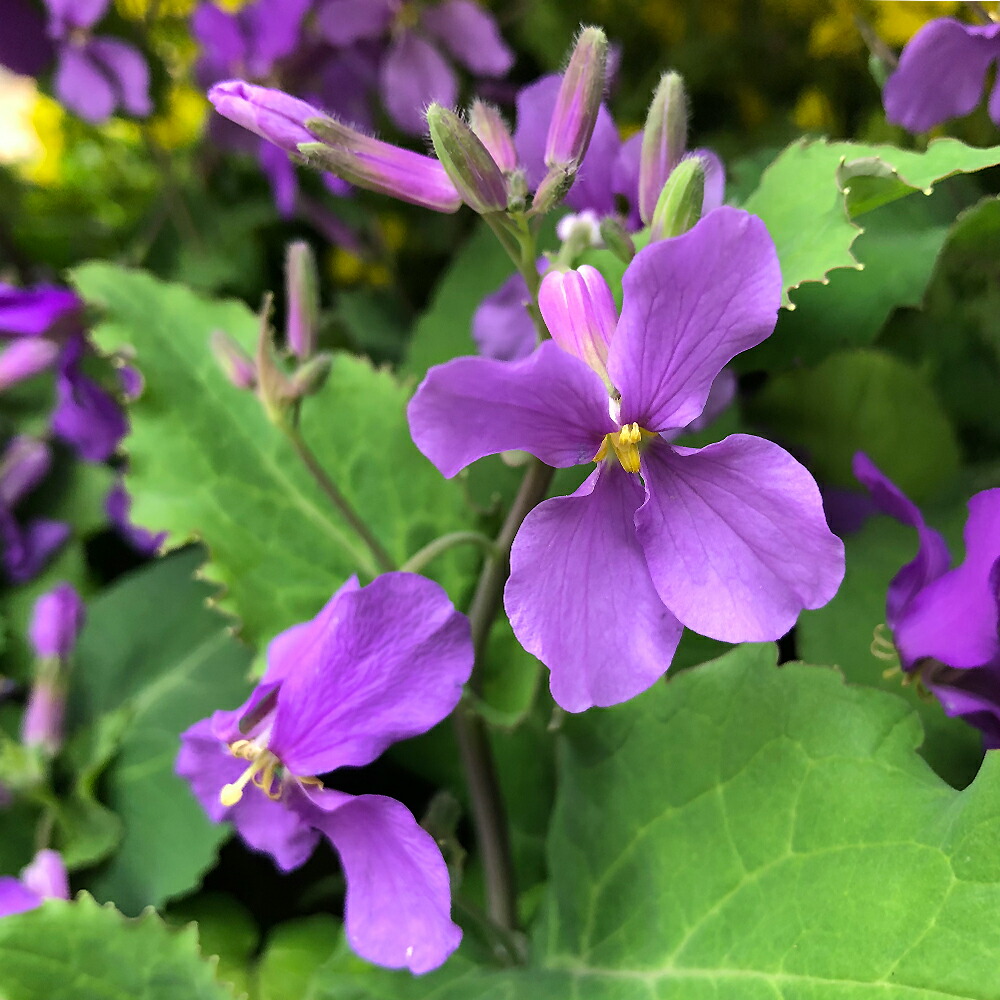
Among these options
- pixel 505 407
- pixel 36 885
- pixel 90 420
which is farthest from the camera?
pixel 90 420

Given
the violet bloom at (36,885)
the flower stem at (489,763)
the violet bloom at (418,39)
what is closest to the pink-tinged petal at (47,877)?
the violet bloom at (36,885)

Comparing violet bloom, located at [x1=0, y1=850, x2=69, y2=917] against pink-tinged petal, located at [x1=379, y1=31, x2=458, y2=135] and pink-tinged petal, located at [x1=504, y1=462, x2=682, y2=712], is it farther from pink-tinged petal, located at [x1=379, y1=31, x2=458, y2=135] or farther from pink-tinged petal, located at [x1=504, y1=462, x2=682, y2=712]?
pink-tinged petal, located at [x1=379, y1=31, x2=458, y2=135]

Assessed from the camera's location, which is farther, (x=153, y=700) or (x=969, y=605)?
(x=153, y=700)

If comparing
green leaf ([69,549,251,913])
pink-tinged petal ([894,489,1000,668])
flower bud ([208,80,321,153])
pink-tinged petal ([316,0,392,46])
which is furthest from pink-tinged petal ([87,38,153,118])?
pink-tinged petal ([894,489,1000,668])

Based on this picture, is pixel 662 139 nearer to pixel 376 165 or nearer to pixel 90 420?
pixel 376 165

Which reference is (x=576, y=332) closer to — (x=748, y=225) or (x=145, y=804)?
(x=748, y=225)

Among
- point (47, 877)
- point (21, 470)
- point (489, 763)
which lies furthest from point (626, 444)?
point (21, 470)

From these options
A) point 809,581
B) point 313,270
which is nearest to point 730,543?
point 809,581
